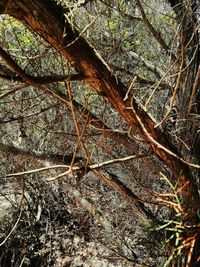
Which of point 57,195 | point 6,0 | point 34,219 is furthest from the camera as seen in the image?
point 57,195

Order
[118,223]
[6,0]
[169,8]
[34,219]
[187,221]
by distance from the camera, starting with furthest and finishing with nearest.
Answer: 1. [34,219]
2. [118,223]
3. [169,8]
4. [187,221]
5. [6,0]

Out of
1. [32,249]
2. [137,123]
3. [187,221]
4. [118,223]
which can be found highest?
[137,123]

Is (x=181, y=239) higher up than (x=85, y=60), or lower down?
lower down

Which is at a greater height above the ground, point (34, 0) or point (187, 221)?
point (34, 0)

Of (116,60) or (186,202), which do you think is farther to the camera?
(116,60)

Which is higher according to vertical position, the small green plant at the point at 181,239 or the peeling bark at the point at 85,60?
the peeling bark at the point at 85,60

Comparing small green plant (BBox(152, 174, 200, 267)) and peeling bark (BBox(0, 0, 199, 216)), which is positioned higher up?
peeling bark (BBox(0, 0, 199, 216))

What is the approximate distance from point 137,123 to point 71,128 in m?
2.61

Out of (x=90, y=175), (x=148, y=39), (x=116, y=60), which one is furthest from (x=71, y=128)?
(x=90, y=175)

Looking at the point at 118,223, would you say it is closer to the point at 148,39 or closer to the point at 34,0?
the point at 148,39

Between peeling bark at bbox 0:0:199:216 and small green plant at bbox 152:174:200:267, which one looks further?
small green plant at bbox 152:174:200:267

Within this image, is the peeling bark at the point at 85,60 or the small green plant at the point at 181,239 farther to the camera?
the small green plant at the point at 181,239

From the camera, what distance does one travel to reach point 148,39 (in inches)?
211

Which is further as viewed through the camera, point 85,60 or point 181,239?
point 181,239
